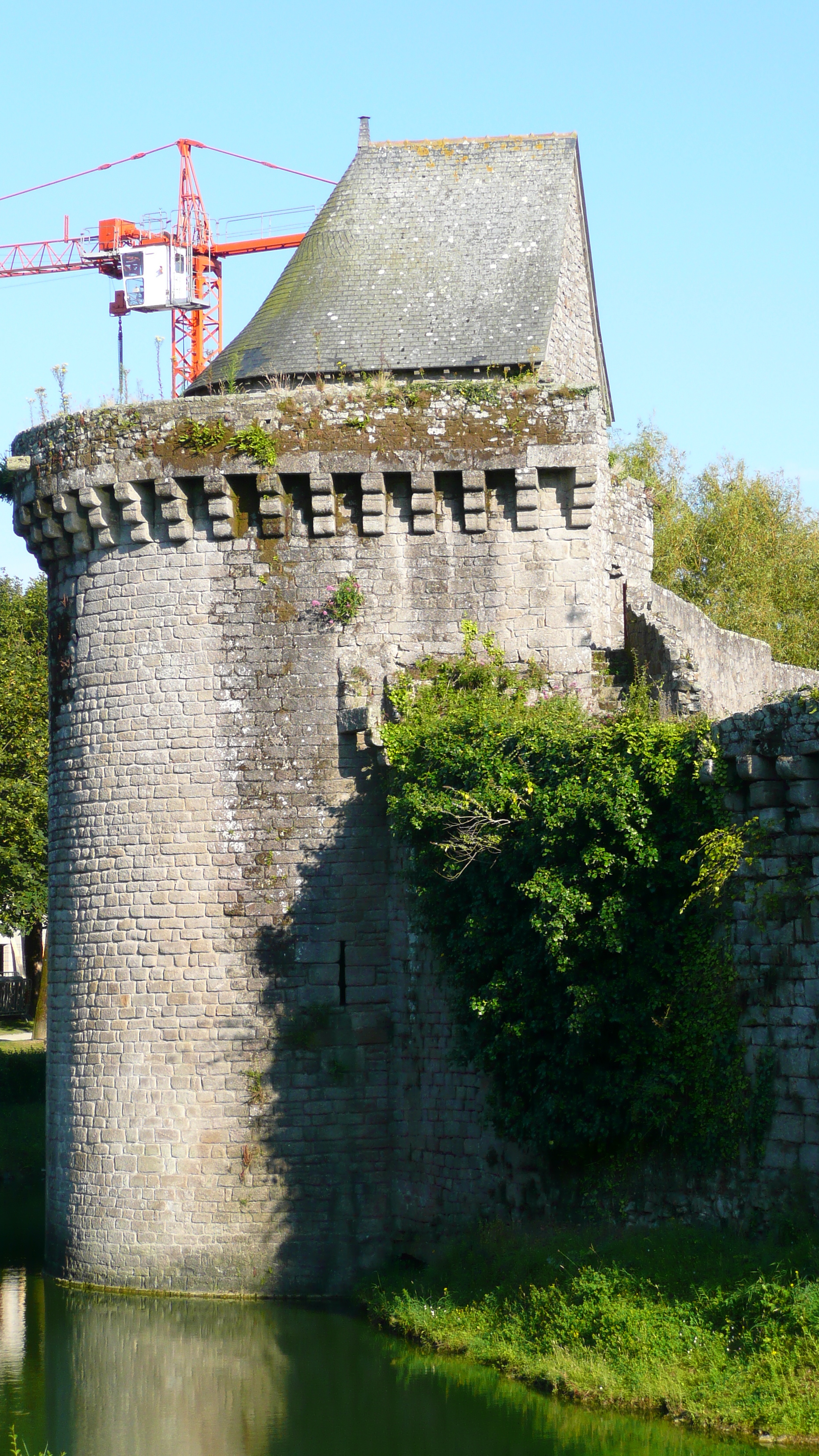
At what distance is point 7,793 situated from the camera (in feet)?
89.9

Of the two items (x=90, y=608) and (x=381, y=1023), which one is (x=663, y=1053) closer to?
(x=381, y=1023)

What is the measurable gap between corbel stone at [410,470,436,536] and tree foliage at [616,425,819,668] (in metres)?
15.2

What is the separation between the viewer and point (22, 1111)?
933 inches

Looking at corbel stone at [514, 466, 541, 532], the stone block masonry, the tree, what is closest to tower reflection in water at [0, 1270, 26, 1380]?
the stone block masonry

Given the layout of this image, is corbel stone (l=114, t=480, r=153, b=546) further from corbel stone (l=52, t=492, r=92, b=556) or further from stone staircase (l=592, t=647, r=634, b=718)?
stone staircase (l=592, t=647, r=634, b=718)

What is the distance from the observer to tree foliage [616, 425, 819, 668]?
93.8 feet

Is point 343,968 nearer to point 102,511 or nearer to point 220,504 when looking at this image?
point 220,504

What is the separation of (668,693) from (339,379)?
4.88m

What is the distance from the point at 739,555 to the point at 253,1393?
70.4ft

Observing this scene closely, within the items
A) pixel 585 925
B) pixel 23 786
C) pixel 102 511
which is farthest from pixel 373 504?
pixel 23 786

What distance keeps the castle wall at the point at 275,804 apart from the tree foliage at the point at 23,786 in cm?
1345

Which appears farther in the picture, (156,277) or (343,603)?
(156,277)

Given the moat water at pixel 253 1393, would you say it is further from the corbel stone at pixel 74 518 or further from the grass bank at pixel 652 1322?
the corbel stone at pixel 74 518

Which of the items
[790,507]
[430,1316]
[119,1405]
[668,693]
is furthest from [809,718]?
[790,507]
